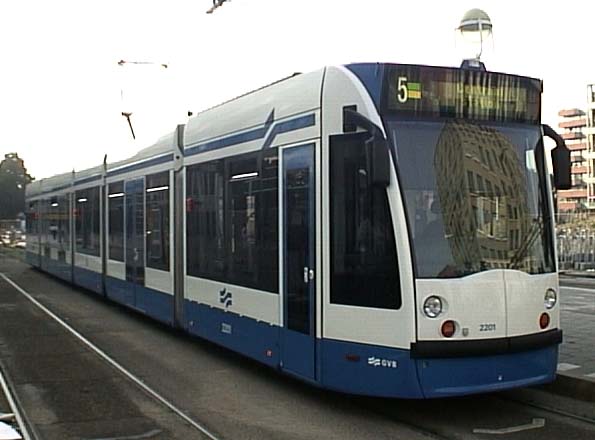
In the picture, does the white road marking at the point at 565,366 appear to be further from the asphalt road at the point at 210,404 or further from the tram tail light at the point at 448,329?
the tram tail light at the point at 448,329

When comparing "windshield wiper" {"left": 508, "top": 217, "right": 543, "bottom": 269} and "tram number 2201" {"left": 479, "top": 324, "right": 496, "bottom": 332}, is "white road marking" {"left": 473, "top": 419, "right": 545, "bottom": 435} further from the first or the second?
"windshield wiper" {"left": 508, "top": 217, "right": 543, "bottom": 269}

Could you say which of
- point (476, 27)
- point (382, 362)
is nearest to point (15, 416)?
point (382, 362)

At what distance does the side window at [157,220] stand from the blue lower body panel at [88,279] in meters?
4.87

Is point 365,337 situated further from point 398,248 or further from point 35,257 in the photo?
point 35,257

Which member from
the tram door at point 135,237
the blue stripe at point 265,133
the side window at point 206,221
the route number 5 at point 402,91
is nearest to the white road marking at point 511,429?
the route number 5 at point 402,91

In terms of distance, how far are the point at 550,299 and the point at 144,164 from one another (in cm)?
855

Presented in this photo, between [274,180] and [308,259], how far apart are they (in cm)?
119

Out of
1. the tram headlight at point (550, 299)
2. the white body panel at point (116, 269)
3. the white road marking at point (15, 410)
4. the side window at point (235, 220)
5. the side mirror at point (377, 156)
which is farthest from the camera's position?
the white body panel at point (116, 269)

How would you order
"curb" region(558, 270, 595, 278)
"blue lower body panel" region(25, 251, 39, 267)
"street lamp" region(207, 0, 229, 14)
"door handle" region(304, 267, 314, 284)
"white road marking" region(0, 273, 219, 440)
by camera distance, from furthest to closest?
"blue lower body panel" region(25, 251, 39, 267) < "curb" region(558, 270, 595, 278) < "street lamp" region(207, 0, 229, 14) < "door handle" region(304, 267, 314, 284) < "white road marking" region(0, 273, 219, 440)

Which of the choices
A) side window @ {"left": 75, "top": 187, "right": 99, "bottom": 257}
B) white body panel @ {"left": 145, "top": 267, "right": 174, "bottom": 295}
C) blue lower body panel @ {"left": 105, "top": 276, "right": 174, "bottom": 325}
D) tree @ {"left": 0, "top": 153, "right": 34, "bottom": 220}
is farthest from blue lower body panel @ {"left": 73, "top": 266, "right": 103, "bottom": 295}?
tree @ {"left": 0, "top": 153, "right": 34, "bottom": 220}

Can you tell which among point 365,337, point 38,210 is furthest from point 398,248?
point 38,210

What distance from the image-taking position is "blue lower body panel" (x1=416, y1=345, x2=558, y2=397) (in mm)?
7598

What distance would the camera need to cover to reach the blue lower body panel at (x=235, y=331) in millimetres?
9383

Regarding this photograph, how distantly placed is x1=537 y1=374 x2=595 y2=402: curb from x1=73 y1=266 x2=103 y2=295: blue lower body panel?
39.2 feet
